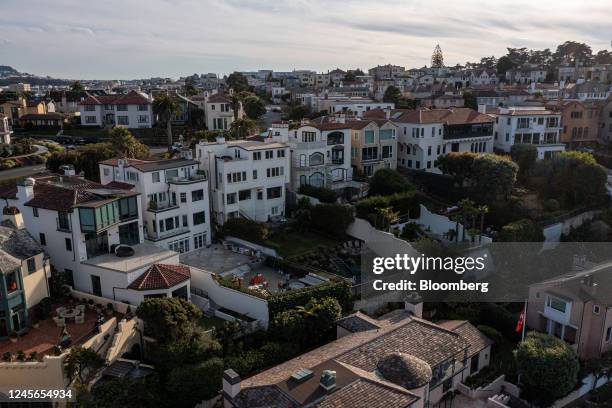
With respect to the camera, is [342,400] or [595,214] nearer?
[342,400]

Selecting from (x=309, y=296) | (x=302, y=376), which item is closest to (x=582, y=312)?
(x=309, y=296)

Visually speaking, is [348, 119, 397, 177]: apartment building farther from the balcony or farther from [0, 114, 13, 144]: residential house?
[0, 114, 13, 144]: residential house

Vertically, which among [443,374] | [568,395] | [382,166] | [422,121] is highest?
[422,121]

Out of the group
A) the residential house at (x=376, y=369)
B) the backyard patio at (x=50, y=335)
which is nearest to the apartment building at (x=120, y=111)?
the backyard patio at (x=50, y=335)

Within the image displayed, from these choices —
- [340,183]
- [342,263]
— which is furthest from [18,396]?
[340,183]

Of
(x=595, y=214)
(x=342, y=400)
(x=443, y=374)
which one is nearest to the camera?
(x=342, y=400)

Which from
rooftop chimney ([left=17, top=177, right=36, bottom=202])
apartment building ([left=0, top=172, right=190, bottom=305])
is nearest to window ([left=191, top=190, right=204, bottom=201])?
apartment building ([left=0, top=172, right=190, bottom=305])

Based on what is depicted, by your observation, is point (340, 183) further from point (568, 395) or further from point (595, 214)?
point (568, 395)
